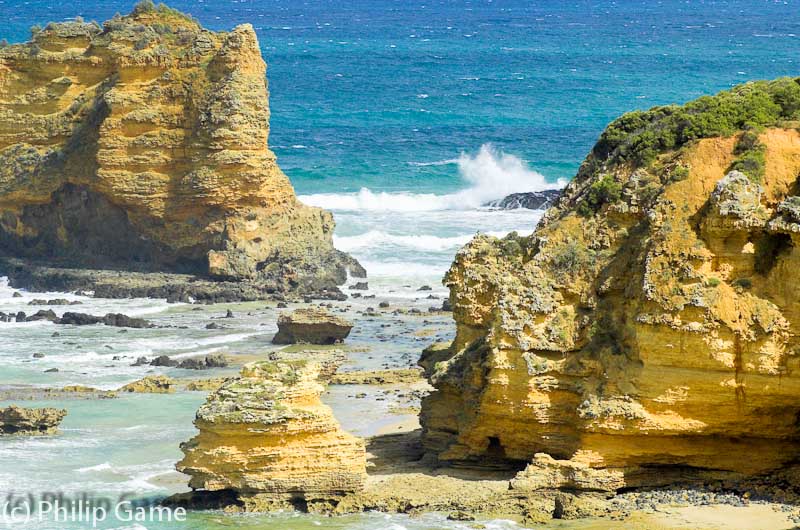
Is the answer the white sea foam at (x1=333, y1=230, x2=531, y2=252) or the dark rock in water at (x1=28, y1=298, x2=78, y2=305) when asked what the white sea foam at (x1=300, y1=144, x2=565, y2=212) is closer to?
the white sea foam at (x1=333, y1=230, x2=531, y2=252)

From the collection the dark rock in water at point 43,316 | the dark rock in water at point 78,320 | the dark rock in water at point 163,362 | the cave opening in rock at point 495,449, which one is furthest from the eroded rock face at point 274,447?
the dark rock in water at point 43,316

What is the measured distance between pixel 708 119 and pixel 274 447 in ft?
33.3

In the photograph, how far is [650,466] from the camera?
29641 millimetres

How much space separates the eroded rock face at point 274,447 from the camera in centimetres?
2927

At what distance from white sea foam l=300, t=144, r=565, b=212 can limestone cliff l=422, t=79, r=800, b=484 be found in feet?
168

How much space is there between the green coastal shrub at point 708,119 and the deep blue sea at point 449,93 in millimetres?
31838

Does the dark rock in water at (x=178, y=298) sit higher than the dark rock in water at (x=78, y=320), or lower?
higher

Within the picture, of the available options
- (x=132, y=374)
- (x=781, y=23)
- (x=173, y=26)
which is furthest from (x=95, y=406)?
(x=781, y=23)

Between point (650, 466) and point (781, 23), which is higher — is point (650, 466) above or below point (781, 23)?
below

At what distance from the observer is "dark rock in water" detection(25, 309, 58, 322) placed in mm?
54969

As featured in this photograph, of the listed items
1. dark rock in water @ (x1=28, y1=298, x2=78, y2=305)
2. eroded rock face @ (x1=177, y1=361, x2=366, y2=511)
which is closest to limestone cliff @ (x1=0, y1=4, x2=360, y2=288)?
dark rock in water @ (x1=28, y1=298, x2=78, y2=305)

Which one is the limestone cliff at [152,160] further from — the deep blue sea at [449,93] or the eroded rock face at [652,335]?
the eroded rock face at [652,335]

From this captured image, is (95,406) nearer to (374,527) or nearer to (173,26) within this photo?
(374,527)

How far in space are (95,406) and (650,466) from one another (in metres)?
17.1
